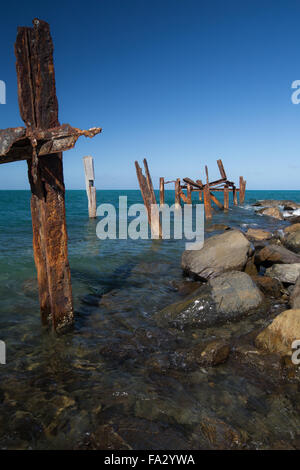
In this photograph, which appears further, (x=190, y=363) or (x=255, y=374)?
(x=190, y=363)

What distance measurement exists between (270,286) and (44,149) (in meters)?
4.74

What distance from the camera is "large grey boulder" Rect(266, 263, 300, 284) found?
583 centimetres

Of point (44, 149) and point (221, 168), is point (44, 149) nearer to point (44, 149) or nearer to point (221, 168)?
point (44, 149)

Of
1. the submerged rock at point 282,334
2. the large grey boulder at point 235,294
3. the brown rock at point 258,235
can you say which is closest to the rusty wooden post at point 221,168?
the brown rock at point 258,235

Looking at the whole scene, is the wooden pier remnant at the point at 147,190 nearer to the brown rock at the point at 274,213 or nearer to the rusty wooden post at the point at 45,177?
the rusty wooden post at the point at 45,177

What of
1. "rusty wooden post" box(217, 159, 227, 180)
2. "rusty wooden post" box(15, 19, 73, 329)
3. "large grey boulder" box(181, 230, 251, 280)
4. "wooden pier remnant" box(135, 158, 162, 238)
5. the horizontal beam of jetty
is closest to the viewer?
the horizontal beam of jetty

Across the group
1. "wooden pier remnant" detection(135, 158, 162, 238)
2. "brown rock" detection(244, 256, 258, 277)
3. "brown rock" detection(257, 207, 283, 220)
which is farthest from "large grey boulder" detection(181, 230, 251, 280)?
"brown rock" detection(257, 207, 283, 220)

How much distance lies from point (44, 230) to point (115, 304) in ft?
7.83

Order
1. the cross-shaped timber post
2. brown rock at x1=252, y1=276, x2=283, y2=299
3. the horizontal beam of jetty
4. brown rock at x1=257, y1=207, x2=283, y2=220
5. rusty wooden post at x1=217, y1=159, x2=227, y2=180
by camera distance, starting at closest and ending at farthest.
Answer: the horizontal beam of jetty
the cross-shaped timber post
brown rock at x1=252, y1=276, x2=283, y2=299
brown rock at x1=257, y1=207, x2=283, y2=220
rusty wooden post at x1=217, y1=159, x2=227, y2=180

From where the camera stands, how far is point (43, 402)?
279cm

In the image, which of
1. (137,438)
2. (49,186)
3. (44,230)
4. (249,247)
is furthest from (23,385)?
(249,247)

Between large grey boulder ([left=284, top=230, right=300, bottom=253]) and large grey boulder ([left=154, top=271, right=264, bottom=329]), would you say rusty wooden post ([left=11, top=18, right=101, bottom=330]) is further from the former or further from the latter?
large grey boulder ([left=284, top=230, right=300, bottom=253])

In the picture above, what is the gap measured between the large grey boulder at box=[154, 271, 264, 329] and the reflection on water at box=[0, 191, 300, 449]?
0.19 meters

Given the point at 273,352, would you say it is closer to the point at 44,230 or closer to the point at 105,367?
the point at 105,367
